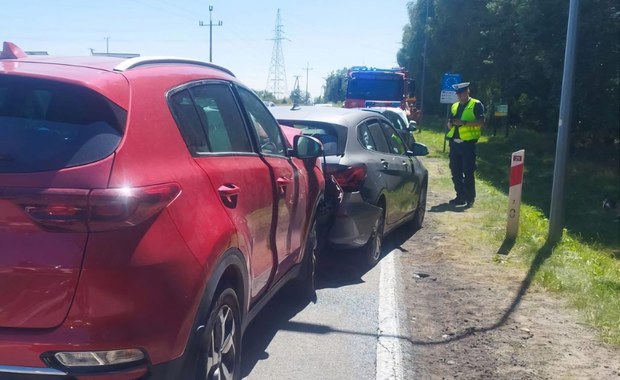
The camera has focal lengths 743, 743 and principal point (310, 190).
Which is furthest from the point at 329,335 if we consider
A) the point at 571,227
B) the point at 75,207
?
the point at 571,227

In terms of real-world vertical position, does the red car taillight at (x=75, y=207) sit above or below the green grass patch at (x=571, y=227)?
above

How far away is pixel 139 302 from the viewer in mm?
3037

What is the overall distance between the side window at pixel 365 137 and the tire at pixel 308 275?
1658mm

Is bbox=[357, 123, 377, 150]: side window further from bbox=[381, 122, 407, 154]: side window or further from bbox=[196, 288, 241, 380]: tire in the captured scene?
bbox=[196, 288, 241, 380]: tire

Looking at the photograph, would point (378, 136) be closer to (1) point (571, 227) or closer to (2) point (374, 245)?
(2) point (374, 245)

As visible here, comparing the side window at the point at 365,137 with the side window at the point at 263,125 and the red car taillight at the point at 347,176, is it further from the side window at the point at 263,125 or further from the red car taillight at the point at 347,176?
the side window at the point at 263,125

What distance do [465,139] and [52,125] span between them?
10.2 metres

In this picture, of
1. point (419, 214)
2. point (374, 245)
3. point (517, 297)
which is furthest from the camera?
point (419, 214)

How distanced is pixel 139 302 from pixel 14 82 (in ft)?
3.80

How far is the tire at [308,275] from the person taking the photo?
6.30 m

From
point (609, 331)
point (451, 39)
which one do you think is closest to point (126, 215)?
point (609, 331)

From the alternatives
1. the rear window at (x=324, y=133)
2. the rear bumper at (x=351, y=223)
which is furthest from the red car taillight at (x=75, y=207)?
the rear window at (x=324, y=133)

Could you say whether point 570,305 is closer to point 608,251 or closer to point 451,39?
point 608,251

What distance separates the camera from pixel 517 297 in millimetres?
6840
